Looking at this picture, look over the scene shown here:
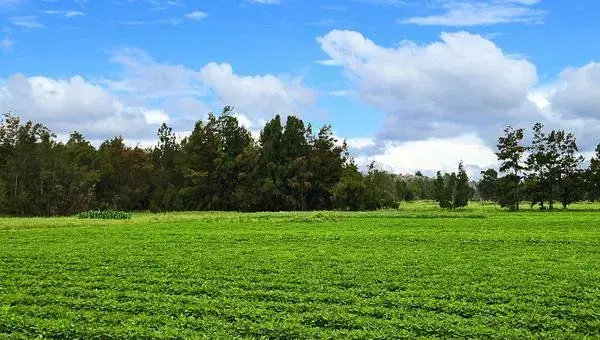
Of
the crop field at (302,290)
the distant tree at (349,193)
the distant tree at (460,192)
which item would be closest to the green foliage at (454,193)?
the distant tree at (460,192)

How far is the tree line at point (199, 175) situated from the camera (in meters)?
88.1

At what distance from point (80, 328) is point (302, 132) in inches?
3390

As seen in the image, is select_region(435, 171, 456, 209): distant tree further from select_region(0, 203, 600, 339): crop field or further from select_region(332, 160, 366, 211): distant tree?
select_region(0, 203, 600, 339): crop field

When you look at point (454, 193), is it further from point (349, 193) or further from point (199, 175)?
point (199, 175)

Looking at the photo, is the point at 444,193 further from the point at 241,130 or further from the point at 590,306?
the point at 590,306

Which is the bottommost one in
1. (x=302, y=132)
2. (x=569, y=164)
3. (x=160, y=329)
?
(x=160, y=329)

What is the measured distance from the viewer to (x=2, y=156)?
90.6 meters

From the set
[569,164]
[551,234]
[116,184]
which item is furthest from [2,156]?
[569,164]

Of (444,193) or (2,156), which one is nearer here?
(2,156)

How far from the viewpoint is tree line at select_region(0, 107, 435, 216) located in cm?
8812

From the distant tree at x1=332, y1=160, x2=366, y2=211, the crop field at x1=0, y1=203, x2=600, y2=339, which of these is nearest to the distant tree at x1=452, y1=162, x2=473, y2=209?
the distant tree at x1=332, y1=160, x2=366, y2=211

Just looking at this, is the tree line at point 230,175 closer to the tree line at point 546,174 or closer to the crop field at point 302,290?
the tree line at point 546,174

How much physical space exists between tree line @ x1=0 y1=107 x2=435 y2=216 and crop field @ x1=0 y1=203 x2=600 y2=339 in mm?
61031

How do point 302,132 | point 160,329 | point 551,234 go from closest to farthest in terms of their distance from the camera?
point 160,329
point 551,234
point 302,132
